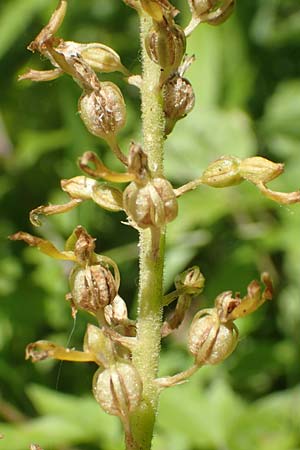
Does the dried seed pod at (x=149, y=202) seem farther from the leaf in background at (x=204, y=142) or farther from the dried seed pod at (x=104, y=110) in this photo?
the leaf in background at (x=204, y=142)

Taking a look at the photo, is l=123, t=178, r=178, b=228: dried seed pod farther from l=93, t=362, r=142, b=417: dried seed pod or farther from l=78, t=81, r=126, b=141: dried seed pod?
l=93, t=362, r=142, b=417: dried seed pod

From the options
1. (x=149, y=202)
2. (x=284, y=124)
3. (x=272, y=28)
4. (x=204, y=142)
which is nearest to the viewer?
(x=149, y=202)

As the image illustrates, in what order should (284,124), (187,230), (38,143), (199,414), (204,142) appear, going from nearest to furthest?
(199,414), (187,230), (204,142), (284,124), (38,143)

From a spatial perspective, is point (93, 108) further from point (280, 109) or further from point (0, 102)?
point (0, 102)

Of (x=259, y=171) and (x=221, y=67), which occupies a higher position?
(x=259, y=171)

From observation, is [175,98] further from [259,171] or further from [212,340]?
[212,340]

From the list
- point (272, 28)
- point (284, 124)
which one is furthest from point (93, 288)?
point (272, 28)
